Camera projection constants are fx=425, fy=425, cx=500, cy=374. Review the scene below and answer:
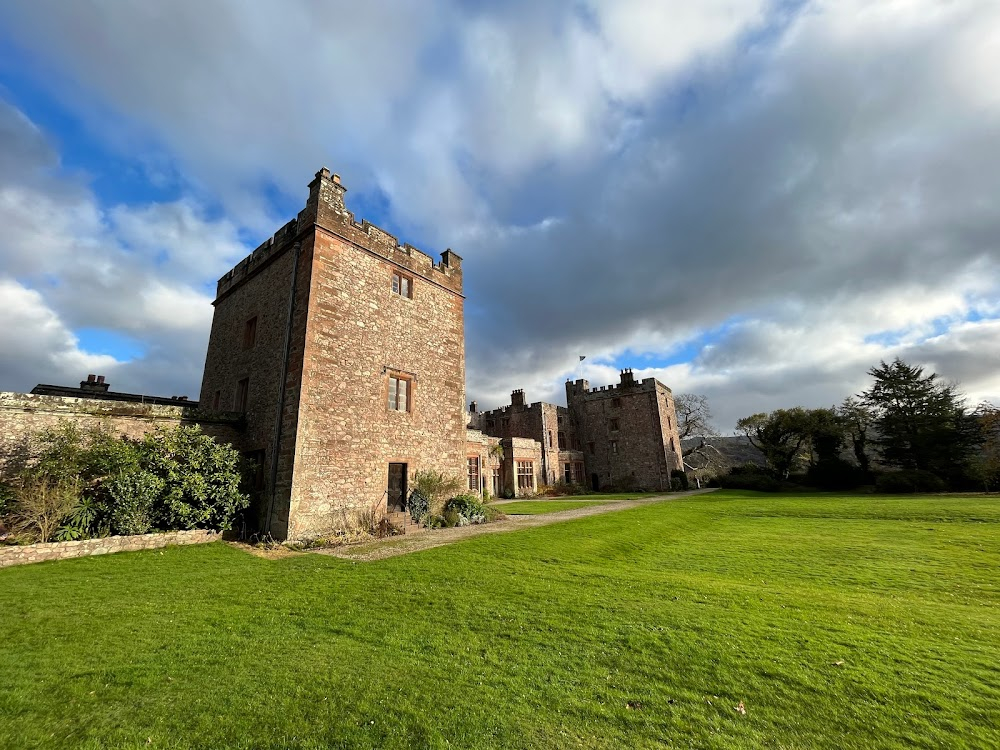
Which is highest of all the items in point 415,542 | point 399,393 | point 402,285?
point 402,285

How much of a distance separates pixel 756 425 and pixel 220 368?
4155 centimetres

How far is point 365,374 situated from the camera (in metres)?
15.1

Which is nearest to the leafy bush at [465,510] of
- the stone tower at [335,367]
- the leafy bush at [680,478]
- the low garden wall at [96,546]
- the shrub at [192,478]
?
the stone tower at [335,367]

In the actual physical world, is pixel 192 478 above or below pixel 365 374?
below

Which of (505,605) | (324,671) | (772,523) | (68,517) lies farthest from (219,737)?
(772,523)

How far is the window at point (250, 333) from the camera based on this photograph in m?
16.5

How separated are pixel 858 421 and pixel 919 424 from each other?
145 inches

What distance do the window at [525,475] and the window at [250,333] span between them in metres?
21.6

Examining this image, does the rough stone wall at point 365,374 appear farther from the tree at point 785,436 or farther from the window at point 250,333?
the tree at point 785,436

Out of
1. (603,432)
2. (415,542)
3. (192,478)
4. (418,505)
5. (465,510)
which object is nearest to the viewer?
(192,478)

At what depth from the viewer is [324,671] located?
4422 mm

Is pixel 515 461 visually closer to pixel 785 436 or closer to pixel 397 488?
pixel 397 488

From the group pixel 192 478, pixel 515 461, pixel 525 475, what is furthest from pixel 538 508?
pixel 192 478

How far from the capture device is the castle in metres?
13.0
